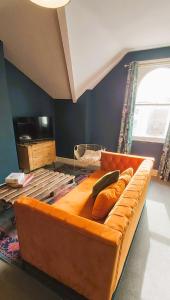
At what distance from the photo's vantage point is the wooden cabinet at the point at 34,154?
346 cm

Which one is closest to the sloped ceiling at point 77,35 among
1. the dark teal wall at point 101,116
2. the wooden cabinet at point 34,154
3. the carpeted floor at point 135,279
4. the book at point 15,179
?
the dark teal wall at point 101,116

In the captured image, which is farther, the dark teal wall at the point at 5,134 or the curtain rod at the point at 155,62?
the curtain rod at the point at 155,62

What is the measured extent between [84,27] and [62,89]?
1546 millimetres

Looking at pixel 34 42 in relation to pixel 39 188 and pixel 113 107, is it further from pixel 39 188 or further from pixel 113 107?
pixel 39 188

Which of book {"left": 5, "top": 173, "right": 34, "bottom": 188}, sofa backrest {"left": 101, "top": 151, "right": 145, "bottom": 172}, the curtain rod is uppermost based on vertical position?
the curtain rod

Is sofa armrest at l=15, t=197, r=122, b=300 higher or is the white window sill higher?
the white window sill

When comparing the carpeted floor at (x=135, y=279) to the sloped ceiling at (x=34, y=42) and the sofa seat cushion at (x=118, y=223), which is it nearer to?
the sofa seat cushion at (x=118, y=223)

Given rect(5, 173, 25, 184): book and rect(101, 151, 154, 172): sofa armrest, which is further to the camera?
rect(101, 151, 154, 172): sofa armrest

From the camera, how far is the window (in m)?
3.30

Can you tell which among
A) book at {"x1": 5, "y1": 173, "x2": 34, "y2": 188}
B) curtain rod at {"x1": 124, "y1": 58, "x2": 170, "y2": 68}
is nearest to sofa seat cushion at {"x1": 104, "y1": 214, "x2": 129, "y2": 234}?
book at {"x1": 5, "y1": 173, "x2": 34, "y2": 188}

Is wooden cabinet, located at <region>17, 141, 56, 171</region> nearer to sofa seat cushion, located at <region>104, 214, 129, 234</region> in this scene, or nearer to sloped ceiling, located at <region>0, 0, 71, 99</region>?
sloped ceiling, located at <region>0, 0, 71, 99</region>

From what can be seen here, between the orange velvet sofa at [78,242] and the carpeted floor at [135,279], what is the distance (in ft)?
0.47

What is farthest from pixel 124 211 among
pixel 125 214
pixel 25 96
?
pixel 25 96

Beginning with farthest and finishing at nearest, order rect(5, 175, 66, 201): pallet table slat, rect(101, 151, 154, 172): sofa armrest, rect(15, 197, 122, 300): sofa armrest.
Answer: rect(101, 151, 154, 172): sofa armrest < rect(5, 175, 66, 201): pallet table slat < rect(15, 197, 122, 300): sofa armrest
